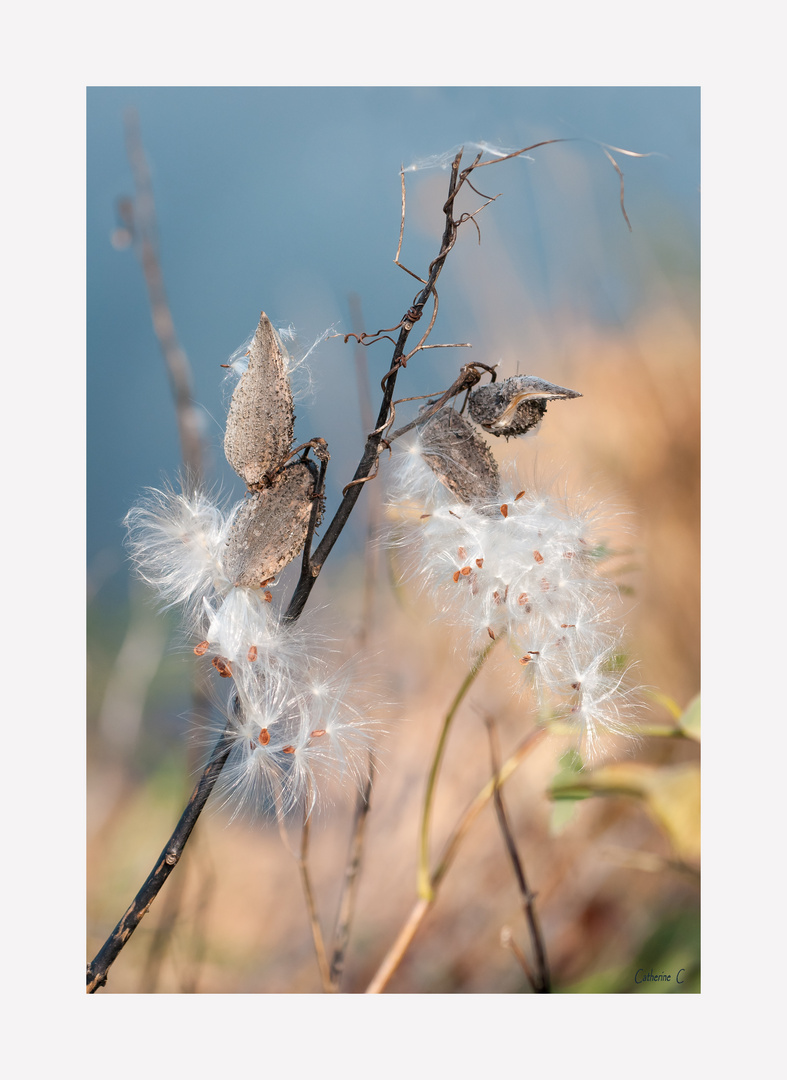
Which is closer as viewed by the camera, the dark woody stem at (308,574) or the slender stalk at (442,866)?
the dark woody stem at (308,574)

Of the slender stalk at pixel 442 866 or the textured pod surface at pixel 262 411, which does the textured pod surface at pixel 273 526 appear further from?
the slender stalk at pixel 442 866

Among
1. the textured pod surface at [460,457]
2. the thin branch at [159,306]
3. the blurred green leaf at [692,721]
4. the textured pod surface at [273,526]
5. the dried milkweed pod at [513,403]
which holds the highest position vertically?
the thin branch at [159,306]

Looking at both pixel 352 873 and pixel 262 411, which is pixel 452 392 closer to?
pixel 262 411

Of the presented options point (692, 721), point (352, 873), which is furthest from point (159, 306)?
point (692, 721)

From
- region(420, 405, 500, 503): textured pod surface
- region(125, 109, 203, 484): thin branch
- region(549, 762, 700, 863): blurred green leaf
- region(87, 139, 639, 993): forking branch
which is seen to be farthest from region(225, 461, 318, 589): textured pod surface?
region(549, 762, 700, 863): blurred green leaf

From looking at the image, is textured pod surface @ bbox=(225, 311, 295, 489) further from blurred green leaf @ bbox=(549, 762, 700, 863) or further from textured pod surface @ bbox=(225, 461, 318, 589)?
blurred green leaf @ bbox=(549, 762, 700, 863)

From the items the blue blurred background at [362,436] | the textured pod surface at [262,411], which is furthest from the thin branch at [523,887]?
the textured pod surface at [262,411]
